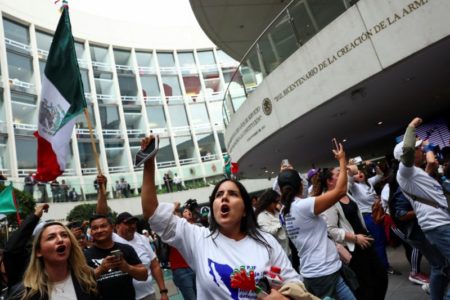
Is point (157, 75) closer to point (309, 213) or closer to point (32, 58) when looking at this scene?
point (32, 58)

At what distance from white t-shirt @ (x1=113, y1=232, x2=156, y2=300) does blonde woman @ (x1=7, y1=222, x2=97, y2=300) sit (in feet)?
3.69

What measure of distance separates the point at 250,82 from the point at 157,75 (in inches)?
1130

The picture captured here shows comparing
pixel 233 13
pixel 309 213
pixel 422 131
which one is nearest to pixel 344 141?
pixel 422 131

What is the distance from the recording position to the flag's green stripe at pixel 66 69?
5348mm

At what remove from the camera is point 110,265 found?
9.59ft

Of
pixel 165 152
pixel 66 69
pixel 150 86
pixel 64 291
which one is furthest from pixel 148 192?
pixel 150 86

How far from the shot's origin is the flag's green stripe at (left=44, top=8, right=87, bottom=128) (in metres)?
5.35

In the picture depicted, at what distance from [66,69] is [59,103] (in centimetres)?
57

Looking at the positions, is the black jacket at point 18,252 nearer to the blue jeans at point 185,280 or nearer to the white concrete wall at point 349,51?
the blue jeans at point 185,280

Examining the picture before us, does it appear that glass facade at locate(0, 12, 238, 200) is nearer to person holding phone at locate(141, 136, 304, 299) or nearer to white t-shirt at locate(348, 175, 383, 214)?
white t-shirt at locate(348, 175, 383, 214)

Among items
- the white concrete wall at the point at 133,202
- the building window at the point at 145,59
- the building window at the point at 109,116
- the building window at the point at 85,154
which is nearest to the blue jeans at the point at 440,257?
the white concrete wall at the point at 133,202

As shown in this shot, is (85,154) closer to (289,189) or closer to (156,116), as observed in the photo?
(156,116)

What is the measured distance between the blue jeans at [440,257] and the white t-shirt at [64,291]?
3591 millimetres

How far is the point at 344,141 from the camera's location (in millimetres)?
15070
